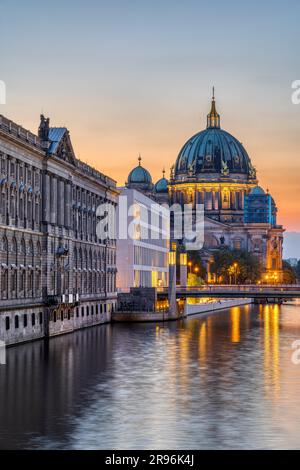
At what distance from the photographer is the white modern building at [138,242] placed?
490ft

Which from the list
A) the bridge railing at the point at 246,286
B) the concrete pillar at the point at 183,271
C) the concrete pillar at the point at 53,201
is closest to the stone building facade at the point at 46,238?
the concrete pillar at the point at 53,201

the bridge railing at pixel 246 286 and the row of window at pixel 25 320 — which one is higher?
Answer: the bridge railing at pixel 246 286

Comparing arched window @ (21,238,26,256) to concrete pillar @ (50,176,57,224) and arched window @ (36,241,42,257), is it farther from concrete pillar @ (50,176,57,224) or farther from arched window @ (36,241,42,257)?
concrete pillar @ (50,176,57,224)

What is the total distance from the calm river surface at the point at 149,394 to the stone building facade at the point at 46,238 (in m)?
3.12

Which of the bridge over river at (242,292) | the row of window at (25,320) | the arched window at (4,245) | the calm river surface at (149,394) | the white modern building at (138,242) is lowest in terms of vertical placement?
the calm river surface at (149,394)

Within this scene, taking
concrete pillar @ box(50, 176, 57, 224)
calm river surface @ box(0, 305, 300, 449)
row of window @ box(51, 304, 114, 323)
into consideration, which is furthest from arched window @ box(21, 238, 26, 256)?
concrete pillar @ box(50, 176, 57, 224)

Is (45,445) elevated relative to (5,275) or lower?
lower

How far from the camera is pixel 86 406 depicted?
55781 millimetres

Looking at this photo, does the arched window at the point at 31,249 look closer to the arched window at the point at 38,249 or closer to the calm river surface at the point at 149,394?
the arched window at the point at 38,249

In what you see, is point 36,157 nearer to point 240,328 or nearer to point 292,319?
point 240,328

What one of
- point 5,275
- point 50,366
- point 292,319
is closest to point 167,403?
point 50,366

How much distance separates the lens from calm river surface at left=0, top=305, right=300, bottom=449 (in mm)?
47406

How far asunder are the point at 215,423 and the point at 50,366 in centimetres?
2336

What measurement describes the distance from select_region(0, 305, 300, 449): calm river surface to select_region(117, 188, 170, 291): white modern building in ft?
164
